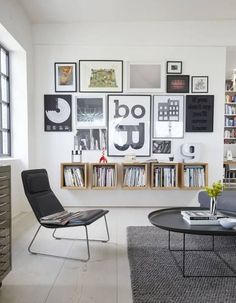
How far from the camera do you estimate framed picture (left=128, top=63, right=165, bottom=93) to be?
14.3 feet

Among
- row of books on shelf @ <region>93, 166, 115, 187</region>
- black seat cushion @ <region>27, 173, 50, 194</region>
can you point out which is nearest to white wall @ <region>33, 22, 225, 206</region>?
row of books on shelf @ <region>93, 166, 115, 187</region>

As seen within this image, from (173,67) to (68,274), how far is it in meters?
Answer: 3.37

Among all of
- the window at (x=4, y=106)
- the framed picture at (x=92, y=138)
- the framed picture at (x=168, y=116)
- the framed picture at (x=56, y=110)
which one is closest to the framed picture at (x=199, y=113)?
the framed picture at (x=168, y=116)

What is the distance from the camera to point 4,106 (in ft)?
12.9

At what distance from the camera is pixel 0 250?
69.5 inches

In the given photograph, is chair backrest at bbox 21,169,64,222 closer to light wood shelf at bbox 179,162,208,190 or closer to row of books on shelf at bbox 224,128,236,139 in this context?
light wood shelf at bbox 179,162,208,190

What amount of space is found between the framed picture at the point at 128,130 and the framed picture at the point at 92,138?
0.35ft

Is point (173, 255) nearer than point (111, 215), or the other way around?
point (173, 255)

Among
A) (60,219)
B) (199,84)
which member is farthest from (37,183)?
(199,84)

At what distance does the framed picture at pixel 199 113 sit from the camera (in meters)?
4.36

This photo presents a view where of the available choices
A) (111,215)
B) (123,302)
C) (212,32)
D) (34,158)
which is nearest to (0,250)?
(123,302)

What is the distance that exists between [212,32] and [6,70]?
3.08 m

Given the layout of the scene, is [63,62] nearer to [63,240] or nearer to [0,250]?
[63,240]

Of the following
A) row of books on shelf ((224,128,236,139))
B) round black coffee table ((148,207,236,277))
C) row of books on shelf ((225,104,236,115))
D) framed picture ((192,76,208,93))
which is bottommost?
round black coffee table ((148,207,236,277))
